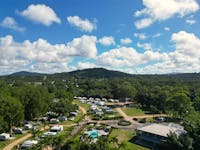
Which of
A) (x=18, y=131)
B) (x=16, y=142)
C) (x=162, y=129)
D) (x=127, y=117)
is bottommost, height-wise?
(x=16, y=142)

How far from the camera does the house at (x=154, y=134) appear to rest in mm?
45750

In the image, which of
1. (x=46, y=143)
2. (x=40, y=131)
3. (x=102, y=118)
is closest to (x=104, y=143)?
(x=46, y=143)

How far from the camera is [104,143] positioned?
35812mm

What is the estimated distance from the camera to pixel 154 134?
46.7m

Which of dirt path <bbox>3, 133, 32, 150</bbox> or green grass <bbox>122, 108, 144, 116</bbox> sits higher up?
green grass <bbox>122, 108, 144, 116</bbox>

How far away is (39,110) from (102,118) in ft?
55.4

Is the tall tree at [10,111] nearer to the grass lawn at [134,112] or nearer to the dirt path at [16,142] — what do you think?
the dirt path at [16,142]

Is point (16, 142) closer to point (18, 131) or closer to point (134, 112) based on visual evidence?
point (18, 131)

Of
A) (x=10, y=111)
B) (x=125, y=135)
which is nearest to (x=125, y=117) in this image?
(x=125, y=135)

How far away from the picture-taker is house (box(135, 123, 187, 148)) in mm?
45750

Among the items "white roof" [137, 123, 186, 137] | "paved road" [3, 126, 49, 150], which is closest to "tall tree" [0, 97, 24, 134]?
"paved road" [3, 126, 49, 150]

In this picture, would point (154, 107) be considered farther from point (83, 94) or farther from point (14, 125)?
point (83, 94)

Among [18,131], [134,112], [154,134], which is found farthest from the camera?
[134,112]

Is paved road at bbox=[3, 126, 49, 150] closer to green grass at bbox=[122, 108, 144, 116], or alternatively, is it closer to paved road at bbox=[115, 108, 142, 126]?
paved road at bbox=[115, 108, 142, 126]
